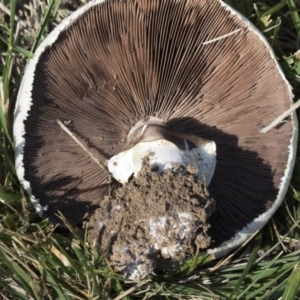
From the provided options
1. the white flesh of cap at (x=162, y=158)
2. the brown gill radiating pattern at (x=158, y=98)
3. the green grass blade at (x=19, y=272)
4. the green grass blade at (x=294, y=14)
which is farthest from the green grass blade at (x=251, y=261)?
the green grass blade at (x=294, y=14)

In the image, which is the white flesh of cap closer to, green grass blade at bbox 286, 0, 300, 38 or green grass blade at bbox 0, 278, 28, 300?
green grass blade at bbox 0, 278, 28, 300

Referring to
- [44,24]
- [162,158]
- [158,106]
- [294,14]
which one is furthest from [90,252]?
[294,14]

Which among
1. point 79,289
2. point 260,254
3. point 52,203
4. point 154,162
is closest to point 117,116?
point 154,162

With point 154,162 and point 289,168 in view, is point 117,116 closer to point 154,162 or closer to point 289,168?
point 154,162

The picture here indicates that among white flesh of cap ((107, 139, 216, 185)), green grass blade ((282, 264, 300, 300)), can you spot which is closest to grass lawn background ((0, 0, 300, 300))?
green grass blade ((282, 264, 300, 300))

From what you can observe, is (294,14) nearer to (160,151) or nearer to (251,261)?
(160,151)

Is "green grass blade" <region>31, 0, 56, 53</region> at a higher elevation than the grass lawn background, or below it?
higher
